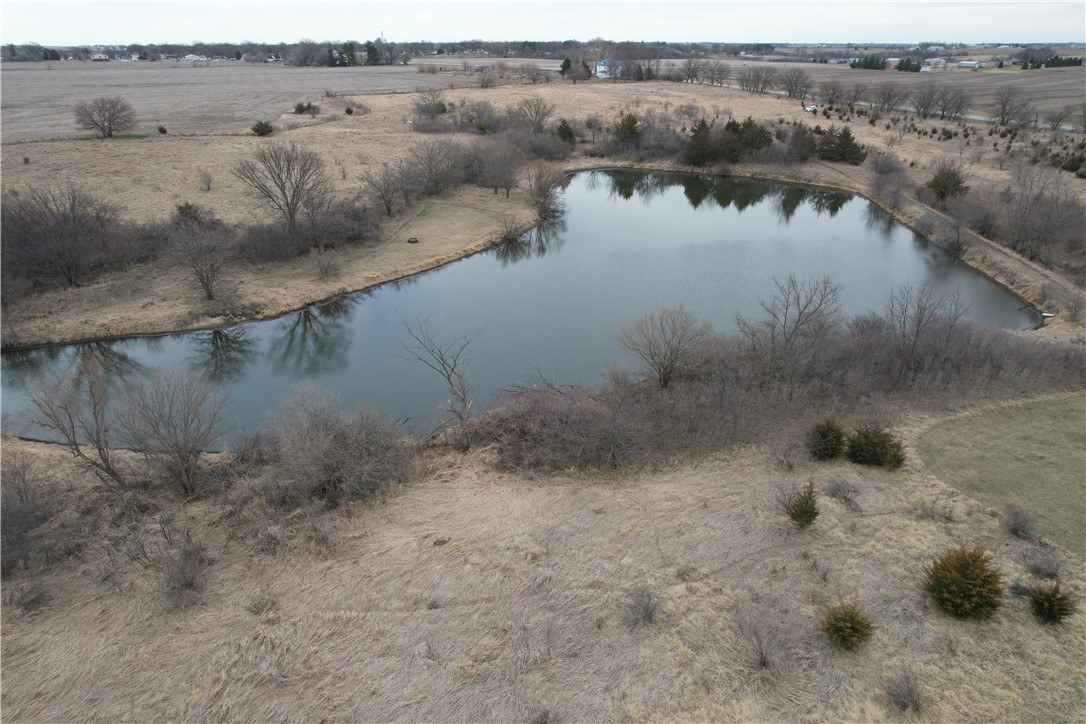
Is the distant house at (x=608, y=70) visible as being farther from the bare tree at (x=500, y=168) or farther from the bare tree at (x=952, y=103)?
the bare tree at (x=500, y=168)

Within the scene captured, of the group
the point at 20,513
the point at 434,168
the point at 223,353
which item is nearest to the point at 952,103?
the point at 434,168

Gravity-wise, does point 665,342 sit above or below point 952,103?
below

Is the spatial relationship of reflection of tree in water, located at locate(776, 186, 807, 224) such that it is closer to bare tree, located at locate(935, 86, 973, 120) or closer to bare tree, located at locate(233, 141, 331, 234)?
bare tree, located at locate(935, 86, 973, 120)

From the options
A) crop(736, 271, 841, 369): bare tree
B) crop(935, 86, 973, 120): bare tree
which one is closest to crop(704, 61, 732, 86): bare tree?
crop(935, 86, 973, 120): bare tree

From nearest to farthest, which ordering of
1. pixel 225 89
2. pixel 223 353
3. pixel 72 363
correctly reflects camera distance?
pixel 72 363, pixel 223 353, pixel 225 89

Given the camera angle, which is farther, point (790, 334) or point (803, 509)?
point (790, 334)

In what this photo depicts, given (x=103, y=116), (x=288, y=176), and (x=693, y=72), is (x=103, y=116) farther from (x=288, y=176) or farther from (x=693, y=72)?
(x=693, y=72)
